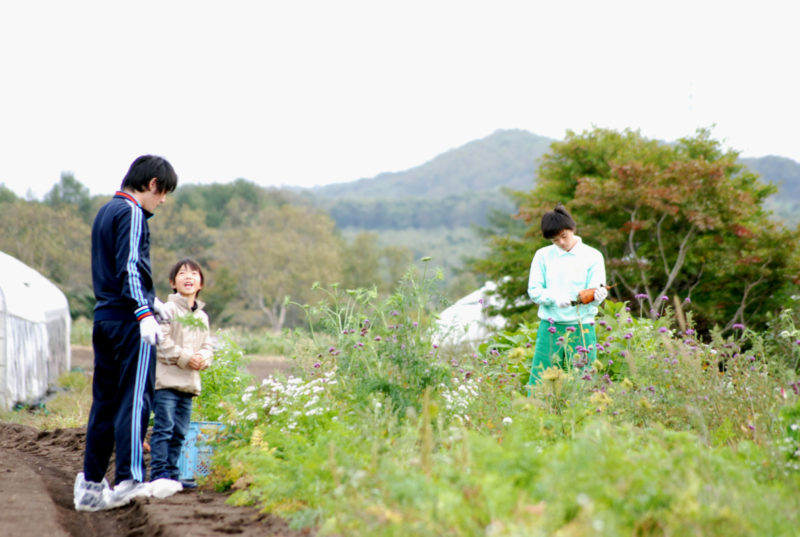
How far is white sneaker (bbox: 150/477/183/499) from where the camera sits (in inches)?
169

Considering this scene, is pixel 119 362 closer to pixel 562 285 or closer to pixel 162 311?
pixel 162 311

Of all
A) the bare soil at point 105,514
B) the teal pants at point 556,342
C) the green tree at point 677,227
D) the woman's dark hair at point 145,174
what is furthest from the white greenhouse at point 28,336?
the green tree at point 677,227

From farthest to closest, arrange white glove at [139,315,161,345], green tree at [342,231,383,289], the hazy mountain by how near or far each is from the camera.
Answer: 1. the hazy mountain
2. green tree at [342,231,383,289]
3. white glove at [139,315,161,345]

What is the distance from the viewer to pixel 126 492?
14.0ft

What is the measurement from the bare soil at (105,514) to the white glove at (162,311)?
102 centimetres

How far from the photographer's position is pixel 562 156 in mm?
15000

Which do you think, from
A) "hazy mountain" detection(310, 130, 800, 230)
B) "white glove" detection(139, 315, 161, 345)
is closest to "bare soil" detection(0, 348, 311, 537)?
"white glove" detection(139, 315, 161, 345)

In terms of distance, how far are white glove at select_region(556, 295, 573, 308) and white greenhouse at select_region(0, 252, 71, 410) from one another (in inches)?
268

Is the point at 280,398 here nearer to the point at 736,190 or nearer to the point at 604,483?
the point at 604,483

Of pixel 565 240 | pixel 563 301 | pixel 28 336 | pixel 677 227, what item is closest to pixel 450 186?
pixel 677 227

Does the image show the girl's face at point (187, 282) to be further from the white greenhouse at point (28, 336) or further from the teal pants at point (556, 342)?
the white greenhouse at point (28, 336)

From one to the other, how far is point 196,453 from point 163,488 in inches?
18.2

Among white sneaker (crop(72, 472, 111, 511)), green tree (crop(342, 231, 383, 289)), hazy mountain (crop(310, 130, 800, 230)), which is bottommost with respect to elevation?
green tree (crop(342, 231, 383, 289))

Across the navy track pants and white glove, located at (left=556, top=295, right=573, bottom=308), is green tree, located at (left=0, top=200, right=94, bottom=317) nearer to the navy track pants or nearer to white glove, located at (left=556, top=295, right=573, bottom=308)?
the navy track pants
